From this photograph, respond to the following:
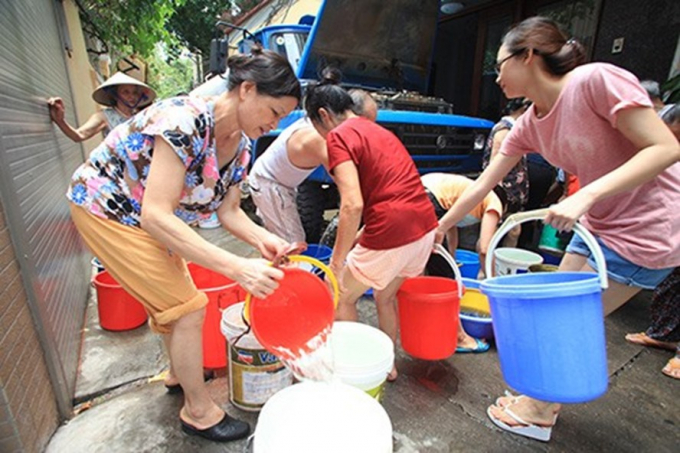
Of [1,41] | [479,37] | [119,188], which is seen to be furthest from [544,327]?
[479,37]

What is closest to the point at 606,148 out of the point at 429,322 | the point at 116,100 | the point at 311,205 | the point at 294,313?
the point at 429,322

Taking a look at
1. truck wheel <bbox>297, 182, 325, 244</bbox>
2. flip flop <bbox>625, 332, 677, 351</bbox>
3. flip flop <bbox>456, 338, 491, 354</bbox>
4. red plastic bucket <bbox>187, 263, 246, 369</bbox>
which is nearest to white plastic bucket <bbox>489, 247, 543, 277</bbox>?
flip flop <bbox>456, 338, 491, 354</bbox>

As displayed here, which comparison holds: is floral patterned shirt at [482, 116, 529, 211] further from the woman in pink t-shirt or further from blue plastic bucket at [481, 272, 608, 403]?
blue plastic bucket at [481, 272, 608, 403]

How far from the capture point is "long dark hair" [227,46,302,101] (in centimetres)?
135

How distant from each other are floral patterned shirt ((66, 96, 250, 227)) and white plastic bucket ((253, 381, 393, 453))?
859mm

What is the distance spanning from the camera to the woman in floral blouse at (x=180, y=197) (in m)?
1.23

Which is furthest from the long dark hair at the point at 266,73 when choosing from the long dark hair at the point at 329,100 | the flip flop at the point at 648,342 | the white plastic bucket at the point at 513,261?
the flip flop at the point at 648,342

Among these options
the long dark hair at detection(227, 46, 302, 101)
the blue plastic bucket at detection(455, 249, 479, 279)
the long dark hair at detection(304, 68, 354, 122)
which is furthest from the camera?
the blue plastic bucket at detection(455, 249, 479, 279)

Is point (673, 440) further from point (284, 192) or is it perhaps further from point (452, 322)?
point (284, 192)

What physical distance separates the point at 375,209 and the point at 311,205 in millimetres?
1946

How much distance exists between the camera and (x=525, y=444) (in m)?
1.65

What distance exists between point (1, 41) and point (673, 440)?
3576 millimetres

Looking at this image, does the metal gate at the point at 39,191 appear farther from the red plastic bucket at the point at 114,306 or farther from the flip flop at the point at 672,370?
the flip flop at the point at 672,370

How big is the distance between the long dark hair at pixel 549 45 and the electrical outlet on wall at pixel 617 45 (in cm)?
405
